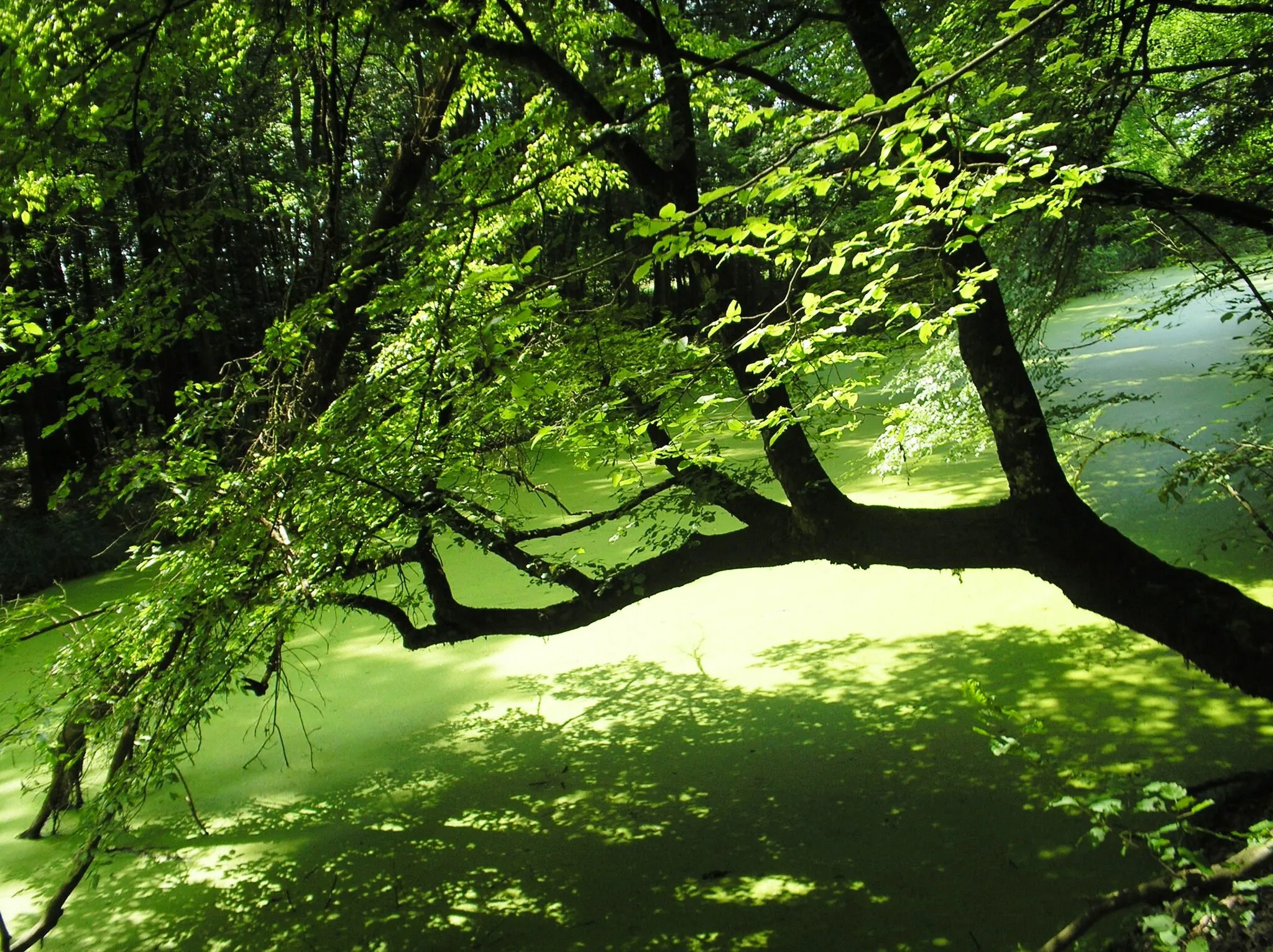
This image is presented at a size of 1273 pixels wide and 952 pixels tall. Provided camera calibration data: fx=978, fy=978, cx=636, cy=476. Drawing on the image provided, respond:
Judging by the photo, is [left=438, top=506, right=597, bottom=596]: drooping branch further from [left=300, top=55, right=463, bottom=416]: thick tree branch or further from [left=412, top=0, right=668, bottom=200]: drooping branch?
[left=412, top=0, right=668, bottom=200]: drooping branch

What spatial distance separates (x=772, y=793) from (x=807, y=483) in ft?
3.36

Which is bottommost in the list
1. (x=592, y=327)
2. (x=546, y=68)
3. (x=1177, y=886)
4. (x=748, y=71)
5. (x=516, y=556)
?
(x=1177, y=886)

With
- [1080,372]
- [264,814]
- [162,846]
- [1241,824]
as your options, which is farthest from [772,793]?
[1080,372]

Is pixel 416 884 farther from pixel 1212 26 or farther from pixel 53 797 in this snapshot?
pixel 1212 26

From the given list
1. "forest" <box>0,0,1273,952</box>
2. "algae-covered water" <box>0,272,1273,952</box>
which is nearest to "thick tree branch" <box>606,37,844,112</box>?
"forest" <box>0,0,1273,952</box>

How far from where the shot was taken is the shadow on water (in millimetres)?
2348

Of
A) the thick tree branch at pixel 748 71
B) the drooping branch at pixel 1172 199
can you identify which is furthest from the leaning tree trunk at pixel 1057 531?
the drooping branch at pixel 1172 199

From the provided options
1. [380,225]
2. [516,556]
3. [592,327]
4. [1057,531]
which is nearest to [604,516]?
[516,556]

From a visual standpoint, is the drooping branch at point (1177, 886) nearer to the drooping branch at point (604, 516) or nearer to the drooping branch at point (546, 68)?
the drooping branch at point (604, 516)

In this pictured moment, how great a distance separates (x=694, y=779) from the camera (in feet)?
10.4

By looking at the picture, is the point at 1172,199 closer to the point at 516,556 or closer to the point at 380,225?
the point at 516,556

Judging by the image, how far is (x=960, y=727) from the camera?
3223mm

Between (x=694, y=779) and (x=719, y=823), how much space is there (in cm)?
34

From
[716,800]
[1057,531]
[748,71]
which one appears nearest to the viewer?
[748,71]
